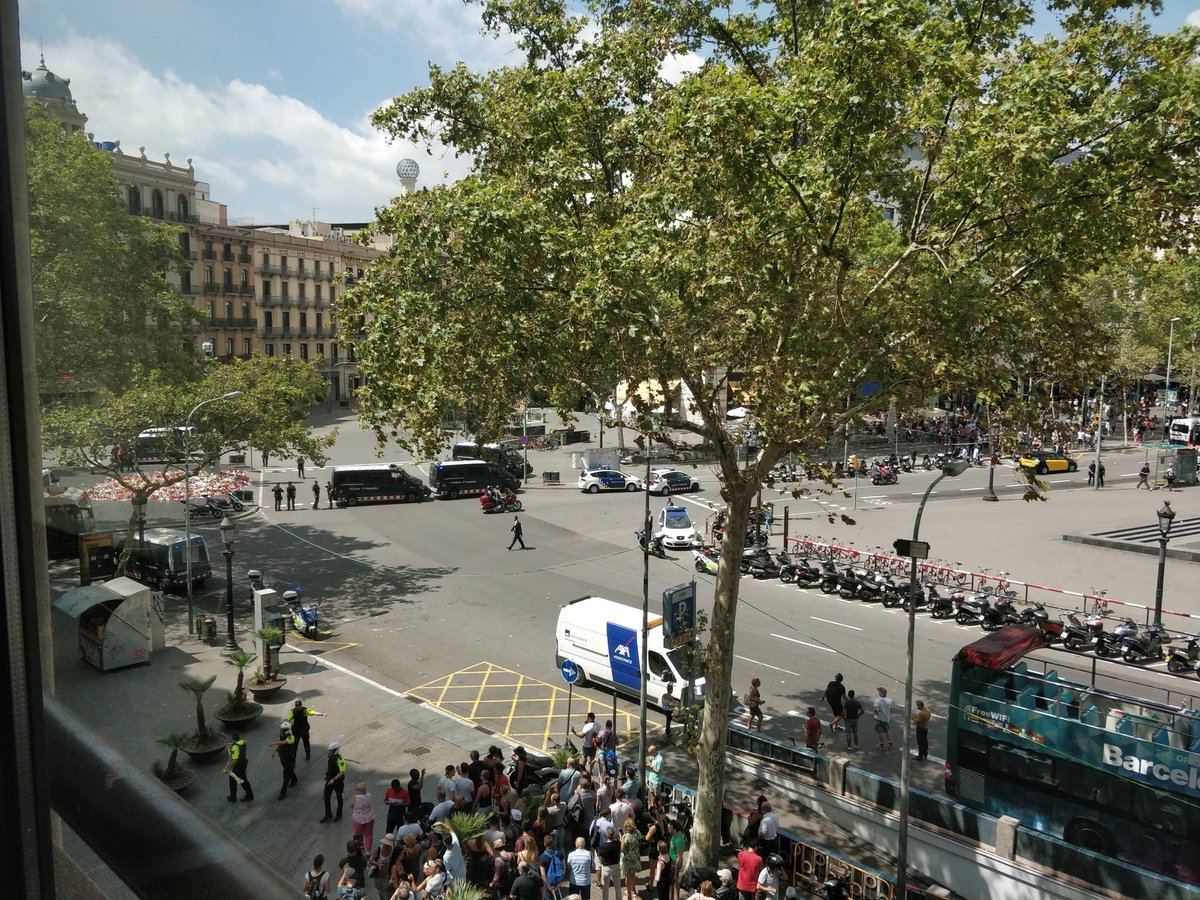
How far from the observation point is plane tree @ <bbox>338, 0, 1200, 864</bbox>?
9.41 metres

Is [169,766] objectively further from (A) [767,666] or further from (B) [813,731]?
(A) [767,666]

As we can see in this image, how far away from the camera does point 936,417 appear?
5522 centimetres

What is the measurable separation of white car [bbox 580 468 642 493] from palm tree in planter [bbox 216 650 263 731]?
85.1 feet

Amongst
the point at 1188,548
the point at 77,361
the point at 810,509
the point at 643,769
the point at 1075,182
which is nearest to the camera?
the point at 77,361

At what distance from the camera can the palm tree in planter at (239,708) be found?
51.5 feet

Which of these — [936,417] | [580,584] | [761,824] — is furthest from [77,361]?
[936,417]

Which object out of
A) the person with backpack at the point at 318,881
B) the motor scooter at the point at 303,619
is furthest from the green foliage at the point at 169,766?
the motor scooter at the point at 303,619

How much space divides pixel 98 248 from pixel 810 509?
120 feet

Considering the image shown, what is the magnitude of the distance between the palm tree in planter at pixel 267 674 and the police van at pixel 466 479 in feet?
73.8

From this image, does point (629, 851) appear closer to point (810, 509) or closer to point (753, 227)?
point (753, 227)

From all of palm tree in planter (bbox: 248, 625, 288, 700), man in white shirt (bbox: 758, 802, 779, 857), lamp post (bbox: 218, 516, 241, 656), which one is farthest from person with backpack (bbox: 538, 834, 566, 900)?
lamp post (bbox: 218, 516, 241, 656)

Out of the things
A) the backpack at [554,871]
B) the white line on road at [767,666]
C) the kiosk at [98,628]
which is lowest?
the white line on road at [767,666]

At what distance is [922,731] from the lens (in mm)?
14781

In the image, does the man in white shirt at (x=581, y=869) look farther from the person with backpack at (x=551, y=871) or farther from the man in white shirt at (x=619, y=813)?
the man in white shirt at (x=619, y=813)
